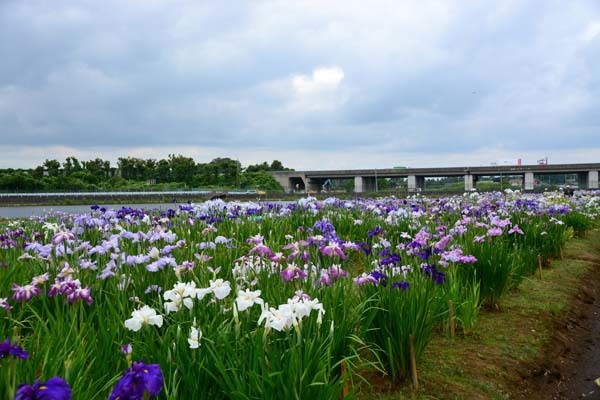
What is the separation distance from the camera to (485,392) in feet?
11.9

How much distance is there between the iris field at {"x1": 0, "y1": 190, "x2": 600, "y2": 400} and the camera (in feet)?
7.40

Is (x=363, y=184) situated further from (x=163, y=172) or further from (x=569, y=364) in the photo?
(x=569, y=364)

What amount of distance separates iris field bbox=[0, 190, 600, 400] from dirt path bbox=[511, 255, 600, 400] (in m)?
0.75

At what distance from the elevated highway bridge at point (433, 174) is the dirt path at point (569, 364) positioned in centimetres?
7021

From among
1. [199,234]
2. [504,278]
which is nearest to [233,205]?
[199,234]

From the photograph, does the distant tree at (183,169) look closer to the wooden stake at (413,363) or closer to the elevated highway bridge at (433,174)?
the elevated highway bridge at (433,174)

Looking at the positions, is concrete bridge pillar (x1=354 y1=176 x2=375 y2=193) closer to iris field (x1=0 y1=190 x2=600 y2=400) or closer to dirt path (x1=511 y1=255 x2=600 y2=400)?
dirt path (x1=511 y1=255 x2=600 y2=400)

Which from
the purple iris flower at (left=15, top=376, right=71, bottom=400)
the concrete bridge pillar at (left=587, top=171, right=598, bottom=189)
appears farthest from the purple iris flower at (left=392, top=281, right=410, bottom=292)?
the concrete bridge pillar at (left=587, top=171, right=598, bottom=189)

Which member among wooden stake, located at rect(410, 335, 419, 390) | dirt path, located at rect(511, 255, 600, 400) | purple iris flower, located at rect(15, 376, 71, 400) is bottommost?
dirt path, located at rect(511, 255, 600, 400)

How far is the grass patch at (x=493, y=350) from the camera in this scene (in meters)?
3.60

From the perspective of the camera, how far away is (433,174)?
92.4m

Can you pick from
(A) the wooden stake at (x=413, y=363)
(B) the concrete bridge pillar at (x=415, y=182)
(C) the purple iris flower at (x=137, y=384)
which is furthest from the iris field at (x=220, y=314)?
(B) the concrete bridge pillar at (x=415, y=182)

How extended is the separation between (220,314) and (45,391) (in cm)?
180

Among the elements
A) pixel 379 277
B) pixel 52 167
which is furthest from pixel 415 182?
pixel 379 277
